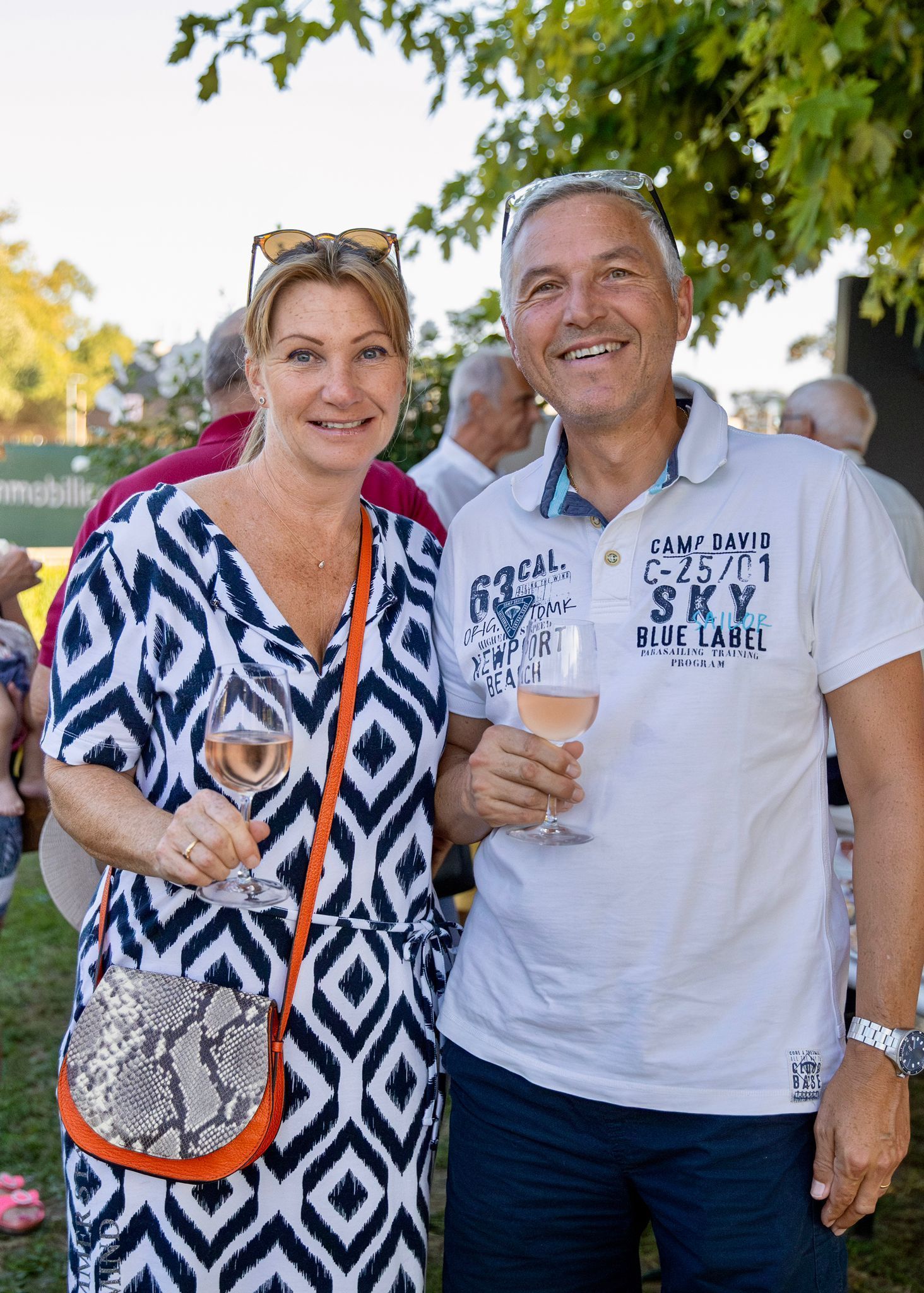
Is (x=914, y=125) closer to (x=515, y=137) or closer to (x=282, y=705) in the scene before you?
(x=515, y=137)

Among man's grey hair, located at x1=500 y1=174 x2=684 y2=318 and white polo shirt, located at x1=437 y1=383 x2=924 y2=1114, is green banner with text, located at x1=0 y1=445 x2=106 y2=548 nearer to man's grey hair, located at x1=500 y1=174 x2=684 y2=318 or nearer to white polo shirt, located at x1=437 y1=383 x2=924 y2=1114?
man's grey hair, located at x1=500 y1=174 x2=684 y2=318

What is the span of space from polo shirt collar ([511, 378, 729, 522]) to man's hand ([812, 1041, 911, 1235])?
2.93 ft

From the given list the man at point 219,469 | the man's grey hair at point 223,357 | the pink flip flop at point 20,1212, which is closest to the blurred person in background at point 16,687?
the man at point 219,469

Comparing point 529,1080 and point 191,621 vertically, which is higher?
point 191,621

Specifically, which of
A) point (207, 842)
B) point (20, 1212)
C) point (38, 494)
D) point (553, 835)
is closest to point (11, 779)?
point (20, 1212)

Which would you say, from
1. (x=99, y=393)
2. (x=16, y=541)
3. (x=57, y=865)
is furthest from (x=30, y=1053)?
(x=16, y=541)

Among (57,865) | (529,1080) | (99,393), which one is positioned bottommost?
(529,1080)

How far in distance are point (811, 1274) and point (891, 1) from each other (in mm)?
4135

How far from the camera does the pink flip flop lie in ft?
12.6

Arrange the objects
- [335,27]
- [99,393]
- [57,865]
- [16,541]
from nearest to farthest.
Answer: [57,865]
[335,27]
[99,393]
[16,541]

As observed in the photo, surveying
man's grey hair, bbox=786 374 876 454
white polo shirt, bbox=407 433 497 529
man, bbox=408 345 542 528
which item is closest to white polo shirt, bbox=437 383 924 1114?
white polo shirt, bbox=407 433 497 529

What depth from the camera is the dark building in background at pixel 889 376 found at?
6309 mm

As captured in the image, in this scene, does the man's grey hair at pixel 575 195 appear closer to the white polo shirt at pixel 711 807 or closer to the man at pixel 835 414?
the white polo shirt at pixel 711 807

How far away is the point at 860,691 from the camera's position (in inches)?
68.9
